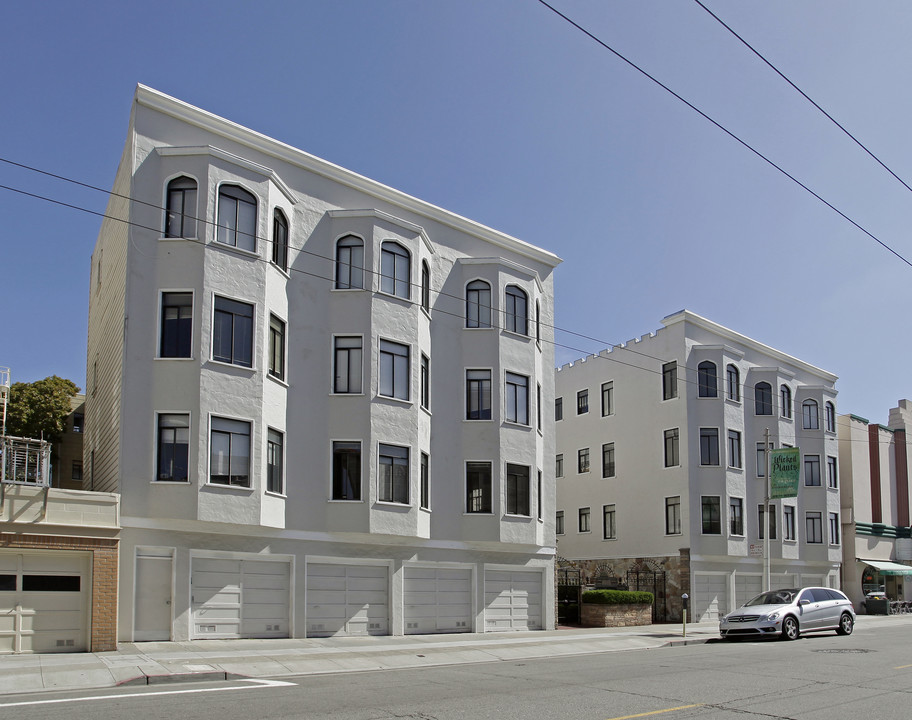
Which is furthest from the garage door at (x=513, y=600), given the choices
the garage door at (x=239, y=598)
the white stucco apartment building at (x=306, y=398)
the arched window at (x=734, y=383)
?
the arched window at (x=734, y=383)

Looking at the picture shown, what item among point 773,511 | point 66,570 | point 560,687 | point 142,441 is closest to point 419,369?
point 142,441

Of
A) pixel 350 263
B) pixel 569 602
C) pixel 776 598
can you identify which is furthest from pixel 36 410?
Answer: pixel 776 598

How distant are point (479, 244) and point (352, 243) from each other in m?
5.20

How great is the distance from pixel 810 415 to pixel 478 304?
2294 cm

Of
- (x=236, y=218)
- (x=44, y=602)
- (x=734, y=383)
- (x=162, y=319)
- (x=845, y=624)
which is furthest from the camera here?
(x=734, y=383)

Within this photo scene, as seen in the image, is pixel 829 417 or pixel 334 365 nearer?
pixel 334 365

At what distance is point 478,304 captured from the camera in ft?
91.0

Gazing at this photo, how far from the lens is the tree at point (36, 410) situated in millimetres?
36062

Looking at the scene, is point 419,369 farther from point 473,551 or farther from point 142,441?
point 142,441

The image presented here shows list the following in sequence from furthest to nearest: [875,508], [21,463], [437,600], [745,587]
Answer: [875,508]
[745,587]
[437,600]
[21,463]

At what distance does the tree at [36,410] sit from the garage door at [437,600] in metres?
19.2

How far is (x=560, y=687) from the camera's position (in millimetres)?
13719

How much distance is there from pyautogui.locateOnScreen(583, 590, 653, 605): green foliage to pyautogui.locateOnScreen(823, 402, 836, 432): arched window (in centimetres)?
1802

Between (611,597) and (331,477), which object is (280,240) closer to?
(331,477)
